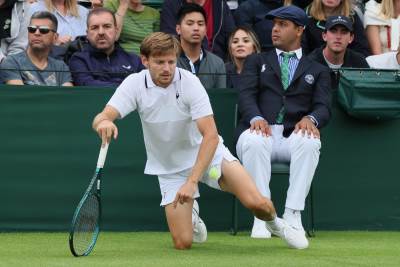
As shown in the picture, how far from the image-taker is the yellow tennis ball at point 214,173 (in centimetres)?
802

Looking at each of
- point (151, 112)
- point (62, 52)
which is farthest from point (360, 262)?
point (62, 52)

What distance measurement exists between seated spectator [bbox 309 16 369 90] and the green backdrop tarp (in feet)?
2.36

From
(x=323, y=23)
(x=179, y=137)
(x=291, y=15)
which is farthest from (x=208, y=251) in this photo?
(x=323, y=23)

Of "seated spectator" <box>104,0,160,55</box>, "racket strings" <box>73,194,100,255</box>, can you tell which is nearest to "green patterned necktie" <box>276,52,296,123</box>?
"seated spectator" <box>104,0,160,55</box>

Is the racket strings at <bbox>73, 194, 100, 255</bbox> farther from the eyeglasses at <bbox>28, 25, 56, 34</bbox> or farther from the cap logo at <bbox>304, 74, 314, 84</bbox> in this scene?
the eyeglasses at <bbox>28, 25, 56, 34</bbox>

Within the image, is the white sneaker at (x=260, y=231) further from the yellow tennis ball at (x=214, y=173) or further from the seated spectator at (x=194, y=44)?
the seated spectator at (x=194, y=44)

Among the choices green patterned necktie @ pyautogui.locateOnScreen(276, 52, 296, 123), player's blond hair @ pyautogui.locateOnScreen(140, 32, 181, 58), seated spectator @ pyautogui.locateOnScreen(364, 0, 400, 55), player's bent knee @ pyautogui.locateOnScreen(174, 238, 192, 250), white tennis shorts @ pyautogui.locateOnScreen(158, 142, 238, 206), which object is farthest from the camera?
seated spectator @ pyautogui.locateOnScreen(364, 0, 400, 55)

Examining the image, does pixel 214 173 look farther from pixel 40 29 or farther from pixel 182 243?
pixel 40 29

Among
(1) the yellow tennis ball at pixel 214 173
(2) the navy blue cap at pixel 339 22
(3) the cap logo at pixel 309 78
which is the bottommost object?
(1) the yellow tennis ball at pixel 214 173

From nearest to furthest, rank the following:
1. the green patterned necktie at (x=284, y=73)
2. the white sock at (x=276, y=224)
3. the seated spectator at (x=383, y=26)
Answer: the white sock at (x=276, y=224), the green patterned necktie at (x=284, y=73), the seated spectator at (x=383, y=26)

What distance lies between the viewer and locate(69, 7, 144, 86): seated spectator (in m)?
10.1

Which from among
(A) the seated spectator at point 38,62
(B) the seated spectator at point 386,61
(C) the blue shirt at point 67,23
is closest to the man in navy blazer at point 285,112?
(B) the seated spectator at point 386,61

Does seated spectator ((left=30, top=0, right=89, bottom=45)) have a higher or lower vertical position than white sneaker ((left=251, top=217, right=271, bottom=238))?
higher

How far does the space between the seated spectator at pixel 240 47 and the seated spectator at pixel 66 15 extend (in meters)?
1.65
